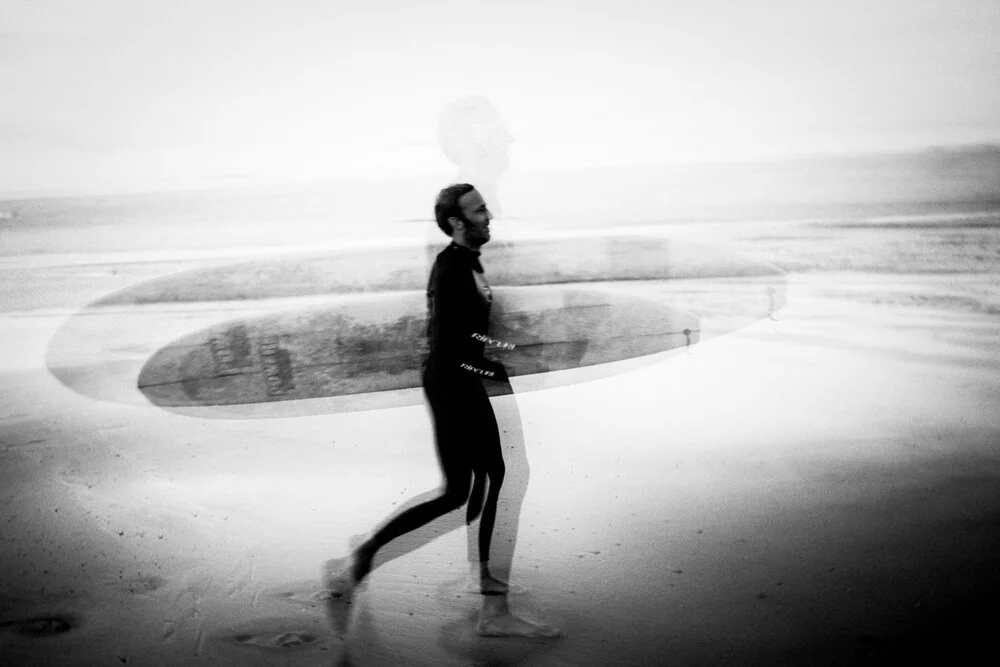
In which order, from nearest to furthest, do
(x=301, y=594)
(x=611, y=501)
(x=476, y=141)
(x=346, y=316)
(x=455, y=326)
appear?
(x=455, y=326) < (x=301, y=594) < (x=611, y=501) < (x=476, y=141) < (x=346, y=316)

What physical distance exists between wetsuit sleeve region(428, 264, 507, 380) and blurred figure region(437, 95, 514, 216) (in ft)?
5.11

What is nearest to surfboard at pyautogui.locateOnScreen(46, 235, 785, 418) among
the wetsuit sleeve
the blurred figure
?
the blurred figure

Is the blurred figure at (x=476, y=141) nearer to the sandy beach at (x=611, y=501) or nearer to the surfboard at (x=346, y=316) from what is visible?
the surfboard at (x=346, y=316)

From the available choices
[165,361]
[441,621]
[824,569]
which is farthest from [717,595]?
[165,361]

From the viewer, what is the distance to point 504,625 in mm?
1545

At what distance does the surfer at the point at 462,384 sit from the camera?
1506mm

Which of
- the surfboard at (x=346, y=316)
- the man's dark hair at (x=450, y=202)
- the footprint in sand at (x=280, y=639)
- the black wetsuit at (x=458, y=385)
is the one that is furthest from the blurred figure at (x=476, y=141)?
the footprint in sand at (x=280, y=639)

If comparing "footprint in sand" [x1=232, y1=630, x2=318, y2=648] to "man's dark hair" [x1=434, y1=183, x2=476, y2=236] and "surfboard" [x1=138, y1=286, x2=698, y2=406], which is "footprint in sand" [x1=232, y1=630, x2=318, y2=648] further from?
"surfboard" [x1=138, y1=286, x2=698, y2=406]

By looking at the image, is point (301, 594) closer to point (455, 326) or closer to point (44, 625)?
point (44, 625)

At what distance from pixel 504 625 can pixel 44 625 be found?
1058 millimetres

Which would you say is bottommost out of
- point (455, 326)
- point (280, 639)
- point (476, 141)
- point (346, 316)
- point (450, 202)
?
point (280, 639)

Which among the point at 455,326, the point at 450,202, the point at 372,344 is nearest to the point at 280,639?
the point at 455,326

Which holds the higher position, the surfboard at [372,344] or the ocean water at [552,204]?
the ocean water at [552,204]

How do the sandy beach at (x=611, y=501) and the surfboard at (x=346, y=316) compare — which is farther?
the surfboard at (x=346, y=316)
